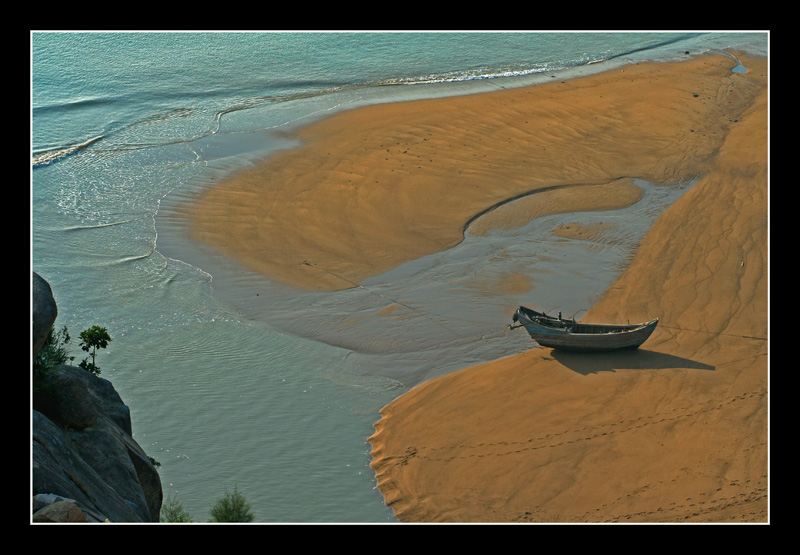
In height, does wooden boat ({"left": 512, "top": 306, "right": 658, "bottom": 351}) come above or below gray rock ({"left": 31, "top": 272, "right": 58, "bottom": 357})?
above

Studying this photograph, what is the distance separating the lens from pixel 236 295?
25531 millimetres

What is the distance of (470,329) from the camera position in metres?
23.7

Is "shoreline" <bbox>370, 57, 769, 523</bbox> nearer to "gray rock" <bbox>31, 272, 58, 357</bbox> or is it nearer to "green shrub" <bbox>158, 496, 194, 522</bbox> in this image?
"green shrub" <bbox>158, 496, 194, 522</bbox>

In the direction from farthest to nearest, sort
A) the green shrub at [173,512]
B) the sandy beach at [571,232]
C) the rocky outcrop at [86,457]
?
the sandy beach at [571,232], the green shrub at [173,512], the rocky outcrop at [86,457]

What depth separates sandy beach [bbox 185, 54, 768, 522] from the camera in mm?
17781

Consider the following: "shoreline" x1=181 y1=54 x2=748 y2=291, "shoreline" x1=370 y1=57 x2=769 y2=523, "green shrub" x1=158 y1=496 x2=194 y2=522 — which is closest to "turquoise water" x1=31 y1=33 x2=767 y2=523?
"green shrub" x1=158 y1=496 x2=194 y2=522

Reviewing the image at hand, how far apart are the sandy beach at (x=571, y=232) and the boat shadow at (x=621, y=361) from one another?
5 centimetres

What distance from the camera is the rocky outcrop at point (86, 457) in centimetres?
1154

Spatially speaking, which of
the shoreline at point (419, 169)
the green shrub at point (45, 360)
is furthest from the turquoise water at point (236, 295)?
the green shrub at point (45, 360)

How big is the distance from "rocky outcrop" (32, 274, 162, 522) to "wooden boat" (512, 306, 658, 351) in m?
10.4

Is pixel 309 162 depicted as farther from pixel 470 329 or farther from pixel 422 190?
→ pixel 470 329

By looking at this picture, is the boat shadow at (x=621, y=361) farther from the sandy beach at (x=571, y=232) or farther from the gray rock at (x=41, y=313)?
the gray rock at (x=41, y=313)

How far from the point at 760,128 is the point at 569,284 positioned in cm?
1685

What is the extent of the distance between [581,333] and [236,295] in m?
10.3
